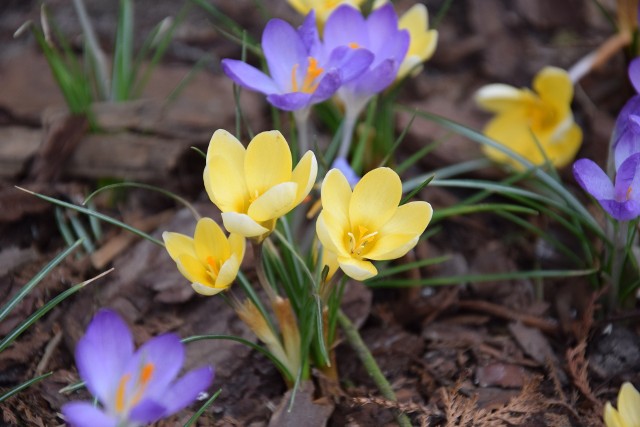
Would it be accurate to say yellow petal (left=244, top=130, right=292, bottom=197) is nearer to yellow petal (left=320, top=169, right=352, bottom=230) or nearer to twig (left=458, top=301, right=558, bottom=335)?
yellow petal (left=320, top=169, right=352, bottom=230)

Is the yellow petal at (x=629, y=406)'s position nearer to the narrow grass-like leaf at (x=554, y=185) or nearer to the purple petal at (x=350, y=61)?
the narrow grass-like leaf at (x=554, y=185)

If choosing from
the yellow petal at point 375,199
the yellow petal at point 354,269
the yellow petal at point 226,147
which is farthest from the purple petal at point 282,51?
the yellow petal at point 354,269

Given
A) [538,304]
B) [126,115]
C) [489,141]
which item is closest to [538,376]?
[538,304]

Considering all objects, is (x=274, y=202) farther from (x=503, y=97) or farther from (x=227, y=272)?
(x=503, y=97)

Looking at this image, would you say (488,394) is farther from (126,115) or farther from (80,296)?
(126,115)

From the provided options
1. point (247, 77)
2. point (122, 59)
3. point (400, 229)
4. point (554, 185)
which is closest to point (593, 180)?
point (554, 185)

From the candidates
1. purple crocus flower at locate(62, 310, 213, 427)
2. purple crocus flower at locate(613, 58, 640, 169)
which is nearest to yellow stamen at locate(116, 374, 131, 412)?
purple crocus flower at locate(62, 310, 213, 427)
